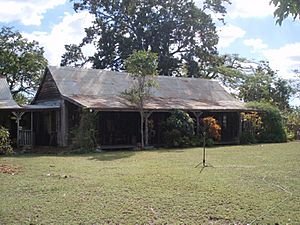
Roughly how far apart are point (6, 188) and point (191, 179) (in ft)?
14.3

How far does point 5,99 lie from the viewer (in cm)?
2373

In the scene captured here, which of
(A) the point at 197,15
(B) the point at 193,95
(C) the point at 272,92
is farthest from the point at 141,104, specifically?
(C) the point at 272,92

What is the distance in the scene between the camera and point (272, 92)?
4425 cm

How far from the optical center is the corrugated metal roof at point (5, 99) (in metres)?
21.4

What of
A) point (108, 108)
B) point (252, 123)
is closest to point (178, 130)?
point (108, 108)

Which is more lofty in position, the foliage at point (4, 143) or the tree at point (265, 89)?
the tree at point (265, 89)

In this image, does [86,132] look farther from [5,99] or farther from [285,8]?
[285,8]

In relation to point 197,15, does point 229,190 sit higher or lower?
lower

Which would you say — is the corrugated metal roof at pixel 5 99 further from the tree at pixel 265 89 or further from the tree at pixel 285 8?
the tree at pixel 265 89

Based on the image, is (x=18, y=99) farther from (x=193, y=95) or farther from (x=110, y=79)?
(x=193, y=95)

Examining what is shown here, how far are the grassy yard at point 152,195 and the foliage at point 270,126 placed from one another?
15419mm

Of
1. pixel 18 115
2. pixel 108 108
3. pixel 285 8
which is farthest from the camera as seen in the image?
pixel 108 108

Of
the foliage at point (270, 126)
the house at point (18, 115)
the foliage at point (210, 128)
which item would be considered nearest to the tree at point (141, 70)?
the foliage at point (210, 128)

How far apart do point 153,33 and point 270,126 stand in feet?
54.6
